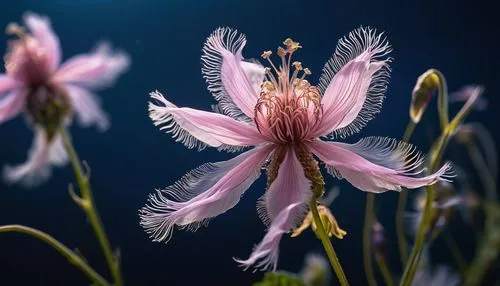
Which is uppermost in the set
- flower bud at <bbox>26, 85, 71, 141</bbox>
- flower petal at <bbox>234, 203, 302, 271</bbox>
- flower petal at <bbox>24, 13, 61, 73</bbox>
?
flower petal at <bbox>24, 13, 61, 73</bbox>

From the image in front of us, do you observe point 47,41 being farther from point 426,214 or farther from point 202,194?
point 426,214

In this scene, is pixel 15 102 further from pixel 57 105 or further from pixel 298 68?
pixel 298 68

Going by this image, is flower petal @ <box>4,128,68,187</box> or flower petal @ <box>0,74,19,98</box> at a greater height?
flower petal @ <box>0,74,19,98</box>

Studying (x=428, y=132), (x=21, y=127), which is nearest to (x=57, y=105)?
(x=21, y=127)

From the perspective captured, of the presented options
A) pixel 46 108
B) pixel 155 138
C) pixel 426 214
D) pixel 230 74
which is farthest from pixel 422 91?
pixel 46 108

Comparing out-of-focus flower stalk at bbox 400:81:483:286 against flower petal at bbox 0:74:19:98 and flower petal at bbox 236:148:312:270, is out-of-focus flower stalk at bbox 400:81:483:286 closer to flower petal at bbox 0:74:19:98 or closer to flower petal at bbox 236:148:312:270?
flower petal at bbox 236:148:312:270

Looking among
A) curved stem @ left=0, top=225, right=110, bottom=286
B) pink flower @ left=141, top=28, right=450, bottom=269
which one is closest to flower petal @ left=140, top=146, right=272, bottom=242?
pink flower @ left=141, top=28, right=450, bottom=269
